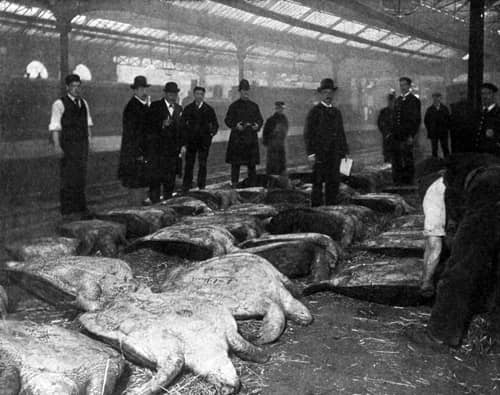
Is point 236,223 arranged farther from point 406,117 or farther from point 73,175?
point 406,117

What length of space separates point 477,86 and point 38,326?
705 cm

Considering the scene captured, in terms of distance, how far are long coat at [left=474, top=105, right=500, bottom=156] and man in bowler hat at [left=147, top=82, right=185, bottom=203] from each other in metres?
4.20

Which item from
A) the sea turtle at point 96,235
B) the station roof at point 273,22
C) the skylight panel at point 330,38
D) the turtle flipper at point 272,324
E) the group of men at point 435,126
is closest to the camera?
the turtle flipper at point 272,324

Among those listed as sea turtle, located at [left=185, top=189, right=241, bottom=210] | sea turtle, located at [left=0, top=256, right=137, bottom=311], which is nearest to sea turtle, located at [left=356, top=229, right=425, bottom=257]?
sea turtle, located at [left=0, top=256, right=137, bottom=311]

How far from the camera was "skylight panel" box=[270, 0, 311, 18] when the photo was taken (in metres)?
12.5

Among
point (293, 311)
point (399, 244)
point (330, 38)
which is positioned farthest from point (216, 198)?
point (330, 38)

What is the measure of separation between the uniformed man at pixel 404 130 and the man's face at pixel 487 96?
1379mm

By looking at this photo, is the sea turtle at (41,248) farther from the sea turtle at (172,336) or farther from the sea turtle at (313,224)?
the sea turtle at (313,224)

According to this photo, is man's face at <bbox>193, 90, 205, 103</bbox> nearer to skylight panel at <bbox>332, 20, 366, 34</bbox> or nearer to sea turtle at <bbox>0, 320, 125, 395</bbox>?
sea turtle at <bbox>0, 320, 125, 395</bbox>

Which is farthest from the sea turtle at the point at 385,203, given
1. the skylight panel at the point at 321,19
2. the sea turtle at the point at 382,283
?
the skylight panel at the point at 321,19

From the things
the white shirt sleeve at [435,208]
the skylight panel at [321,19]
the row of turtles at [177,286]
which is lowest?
the row of turtles at [177,286]

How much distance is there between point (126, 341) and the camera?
9.68 ft

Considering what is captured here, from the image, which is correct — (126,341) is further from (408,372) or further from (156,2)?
(156,2)

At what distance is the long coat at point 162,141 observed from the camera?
797 cm
